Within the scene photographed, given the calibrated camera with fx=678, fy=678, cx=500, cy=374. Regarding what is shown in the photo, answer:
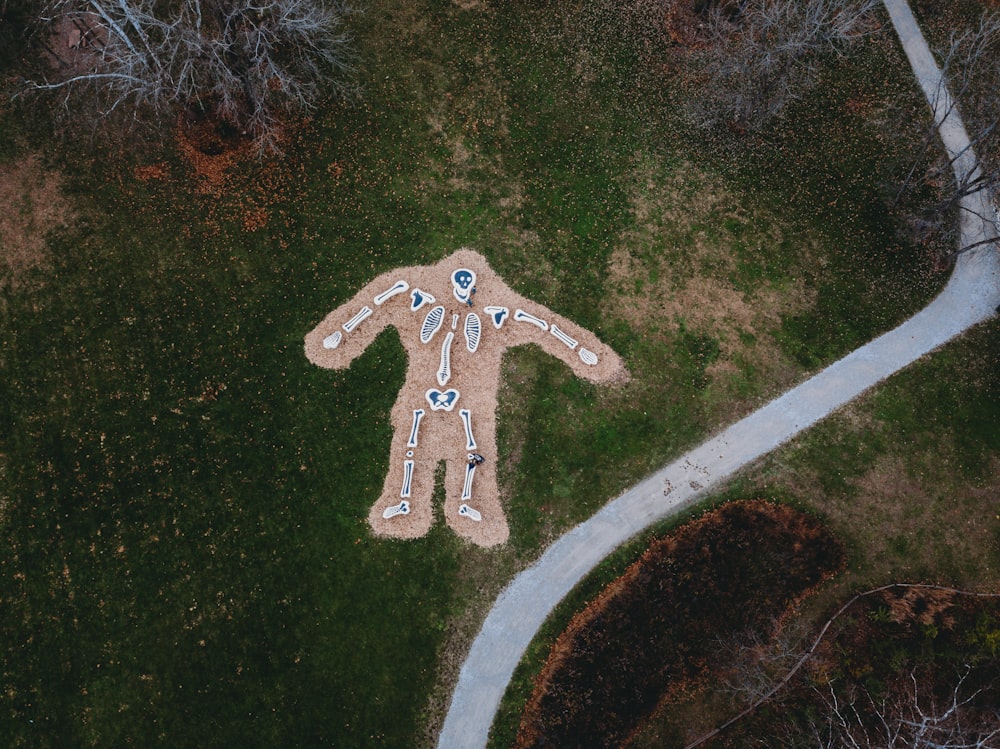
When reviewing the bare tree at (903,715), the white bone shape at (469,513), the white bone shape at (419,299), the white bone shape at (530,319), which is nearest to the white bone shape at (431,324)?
the white bone shape at (419,299)

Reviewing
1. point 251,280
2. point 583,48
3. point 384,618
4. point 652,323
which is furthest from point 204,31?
point 384,618

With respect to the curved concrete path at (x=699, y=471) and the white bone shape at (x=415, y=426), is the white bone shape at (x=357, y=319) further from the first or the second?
the curved concrete path at (x=699, y=471)

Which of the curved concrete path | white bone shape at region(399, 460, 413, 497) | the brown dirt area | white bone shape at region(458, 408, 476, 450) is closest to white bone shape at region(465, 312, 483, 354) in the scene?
the brown dirt area

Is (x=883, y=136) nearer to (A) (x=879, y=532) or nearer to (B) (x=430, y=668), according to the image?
(A) (x=879, y=532)

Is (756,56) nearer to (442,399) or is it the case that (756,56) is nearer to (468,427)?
(442,399)

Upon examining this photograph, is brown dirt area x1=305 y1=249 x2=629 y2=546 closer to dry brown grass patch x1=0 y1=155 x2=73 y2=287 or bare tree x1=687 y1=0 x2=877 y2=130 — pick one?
dry brown grass patch x1=0 y1=155 x2=73 y2=287
